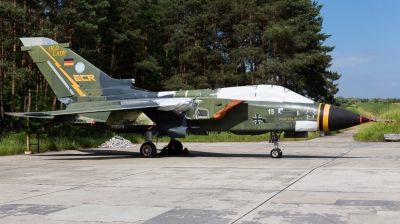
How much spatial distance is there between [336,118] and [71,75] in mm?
10226

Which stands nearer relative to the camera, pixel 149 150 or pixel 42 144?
pixel 149 150

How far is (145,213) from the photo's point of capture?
6.67m

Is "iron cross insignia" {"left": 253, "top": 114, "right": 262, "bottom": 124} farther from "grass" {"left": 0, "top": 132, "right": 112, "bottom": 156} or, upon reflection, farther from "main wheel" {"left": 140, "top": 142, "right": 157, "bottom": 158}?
"grass" {"left": 0, "top": 132, "right": 112, "bottom": 156}

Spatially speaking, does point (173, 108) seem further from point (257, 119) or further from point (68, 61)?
point (68, 61)

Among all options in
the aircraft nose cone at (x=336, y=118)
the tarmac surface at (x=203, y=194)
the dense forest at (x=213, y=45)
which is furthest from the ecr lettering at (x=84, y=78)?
the dense forest at (x=213, y=45)

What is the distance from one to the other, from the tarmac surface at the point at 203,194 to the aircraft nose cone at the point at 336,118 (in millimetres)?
1932

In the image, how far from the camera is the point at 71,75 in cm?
1852

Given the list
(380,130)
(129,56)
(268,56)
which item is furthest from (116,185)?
(129,56)

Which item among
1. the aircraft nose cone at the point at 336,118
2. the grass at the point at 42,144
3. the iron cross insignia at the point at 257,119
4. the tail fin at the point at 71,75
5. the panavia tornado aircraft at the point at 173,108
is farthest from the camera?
the grass at the point at 42,144

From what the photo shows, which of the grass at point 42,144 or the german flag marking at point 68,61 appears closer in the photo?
the german flag marking at point 68,61

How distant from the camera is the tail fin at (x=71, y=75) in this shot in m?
18.3

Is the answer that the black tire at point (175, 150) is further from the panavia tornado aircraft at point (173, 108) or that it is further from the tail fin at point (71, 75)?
the tail fin at point (71, 75)

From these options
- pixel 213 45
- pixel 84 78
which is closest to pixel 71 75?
pixel 84 78

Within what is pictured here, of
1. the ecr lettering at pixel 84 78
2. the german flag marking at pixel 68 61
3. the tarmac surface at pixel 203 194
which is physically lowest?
the tarmac surface at pixel 203 194
